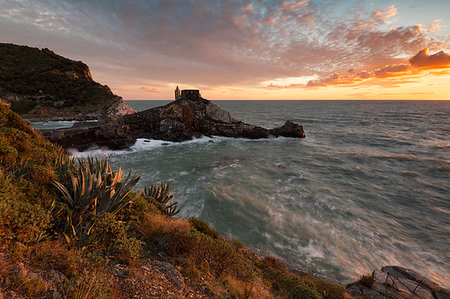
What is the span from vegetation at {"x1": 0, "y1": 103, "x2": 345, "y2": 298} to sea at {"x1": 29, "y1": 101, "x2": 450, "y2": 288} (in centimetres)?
459

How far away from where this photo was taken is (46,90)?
2227 inches

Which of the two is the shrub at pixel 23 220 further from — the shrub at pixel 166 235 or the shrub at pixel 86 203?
the shrub at pixel 166 235

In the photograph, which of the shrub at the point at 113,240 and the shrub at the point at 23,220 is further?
the shrub at the point at 113,240

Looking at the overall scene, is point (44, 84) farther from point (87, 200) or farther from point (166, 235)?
point (166, 235)

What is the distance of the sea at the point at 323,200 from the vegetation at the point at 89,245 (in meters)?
4.59

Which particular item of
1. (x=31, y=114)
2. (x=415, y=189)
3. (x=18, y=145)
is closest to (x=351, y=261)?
(x=415, y=189)

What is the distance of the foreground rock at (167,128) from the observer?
84.7 ft

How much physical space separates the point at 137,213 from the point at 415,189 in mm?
23757

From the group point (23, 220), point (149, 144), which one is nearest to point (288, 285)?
point (23, 220)

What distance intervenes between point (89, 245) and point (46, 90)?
259 ft

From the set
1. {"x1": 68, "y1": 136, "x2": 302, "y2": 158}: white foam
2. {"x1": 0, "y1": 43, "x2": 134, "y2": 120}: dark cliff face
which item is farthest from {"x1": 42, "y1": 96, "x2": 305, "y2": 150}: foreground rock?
{"x1": 0, "y1": 43, "x2": 134, "y2": 120}: dark cliff face

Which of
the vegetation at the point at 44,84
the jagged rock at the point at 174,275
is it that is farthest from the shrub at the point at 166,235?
the vegetation at the point at 44,84

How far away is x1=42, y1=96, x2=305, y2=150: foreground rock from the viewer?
84.7 feet

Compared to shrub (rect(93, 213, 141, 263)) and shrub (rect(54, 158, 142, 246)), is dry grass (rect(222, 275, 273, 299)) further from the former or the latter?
shrub (rect(54, 158, 142, 246))
